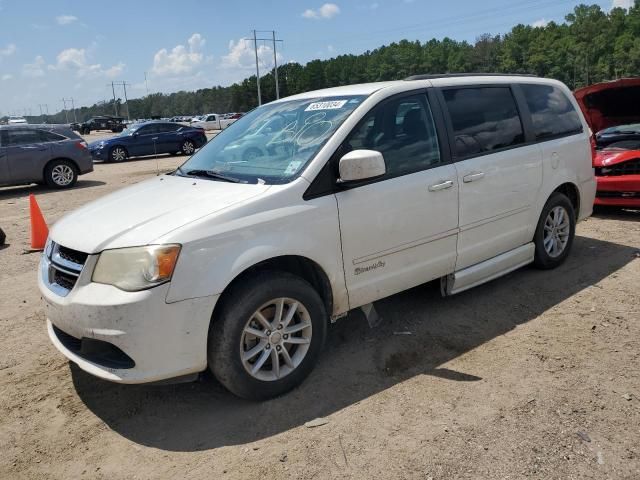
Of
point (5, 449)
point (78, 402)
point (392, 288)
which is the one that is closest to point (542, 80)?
point (392, 288)

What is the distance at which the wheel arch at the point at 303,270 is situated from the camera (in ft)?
10.9

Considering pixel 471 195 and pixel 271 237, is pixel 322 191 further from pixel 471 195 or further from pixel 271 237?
pixel 471 195

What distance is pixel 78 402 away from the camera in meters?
3.48

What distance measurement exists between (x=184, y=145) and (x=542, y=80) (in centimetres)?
1923

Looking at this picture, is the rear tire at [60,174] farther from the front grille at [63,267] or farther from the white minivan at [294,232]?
the front grille at [63,267]

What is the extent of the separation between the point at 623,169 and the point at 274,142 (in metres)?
5.67

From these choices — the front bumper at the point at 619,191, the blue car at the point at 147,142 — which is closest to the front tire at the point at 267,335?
the front bumper at the point at 619,191

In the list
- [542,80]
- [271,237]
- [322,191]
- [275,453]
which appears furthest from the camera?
[542,80]

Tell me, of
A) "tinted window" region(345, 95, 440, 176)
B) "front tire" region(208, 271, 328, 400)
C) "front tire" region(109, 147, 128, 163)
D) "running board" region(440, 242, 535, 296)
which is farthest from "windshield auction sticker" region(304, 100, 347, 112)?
"front tire" region(109, 147, 128, 163)

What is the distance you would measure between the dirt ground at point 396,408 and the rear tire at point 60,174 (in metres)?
9.94

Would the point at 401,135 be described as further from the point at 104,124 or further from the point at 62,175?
the point at 104,124

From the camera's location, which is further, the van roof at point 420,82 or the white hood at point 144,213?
→ the van roof at point 420,82

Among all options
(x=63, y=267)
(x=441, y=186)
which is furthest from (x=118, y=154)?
(x=441, y=186)

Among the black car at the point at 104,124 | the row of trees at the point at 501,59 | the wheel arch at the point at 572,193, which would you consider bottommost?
the wheel arch at the point at 572,193
